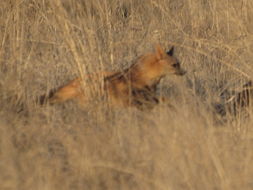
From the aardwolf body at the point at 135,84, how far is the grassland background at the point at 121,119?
0.41 ft

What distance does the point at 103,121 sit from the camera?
5.61 meters

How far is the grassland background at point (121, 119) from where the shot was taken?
4434mm

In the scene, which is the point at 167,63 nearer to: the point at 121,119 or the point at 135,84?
the point at 135,84

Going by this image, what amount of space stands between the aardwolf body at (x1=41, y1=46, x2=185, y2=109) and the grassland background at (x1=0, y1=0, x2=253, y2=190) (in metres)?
0.13

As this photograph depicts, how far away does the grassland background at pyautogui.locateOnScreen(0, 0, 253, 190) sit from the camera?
4434mm

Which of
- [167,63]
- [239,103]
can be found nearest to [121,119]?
[239,103]

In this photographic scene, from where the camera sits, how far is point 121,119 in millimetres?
5473

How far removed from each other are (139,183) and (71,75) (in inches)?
117

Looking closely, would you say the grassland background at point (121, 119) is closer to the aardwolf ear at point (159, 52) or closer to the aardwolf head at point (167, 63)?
the aardwolf head at point (167, 63)

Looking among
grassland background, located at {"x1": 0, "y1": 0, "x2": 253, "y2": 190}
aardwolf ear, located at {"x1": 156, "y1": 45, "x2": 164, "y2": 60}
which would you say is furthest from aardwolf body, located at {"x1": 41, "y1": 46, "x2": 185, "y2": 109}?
grassland background, located at {"x1": 0, "y1": 0, "x2": 253, "y2": 190}

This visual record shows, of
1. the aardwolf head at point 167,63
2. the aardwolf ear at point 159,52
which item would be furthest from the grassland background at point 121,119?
the aardwolf ear at point 159,52

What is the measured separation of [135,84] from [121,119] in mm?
1450

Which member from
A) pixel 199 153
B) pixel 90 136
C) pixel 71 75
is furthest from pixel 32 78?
pixel 199 153

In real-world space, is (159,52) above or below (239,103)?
above
